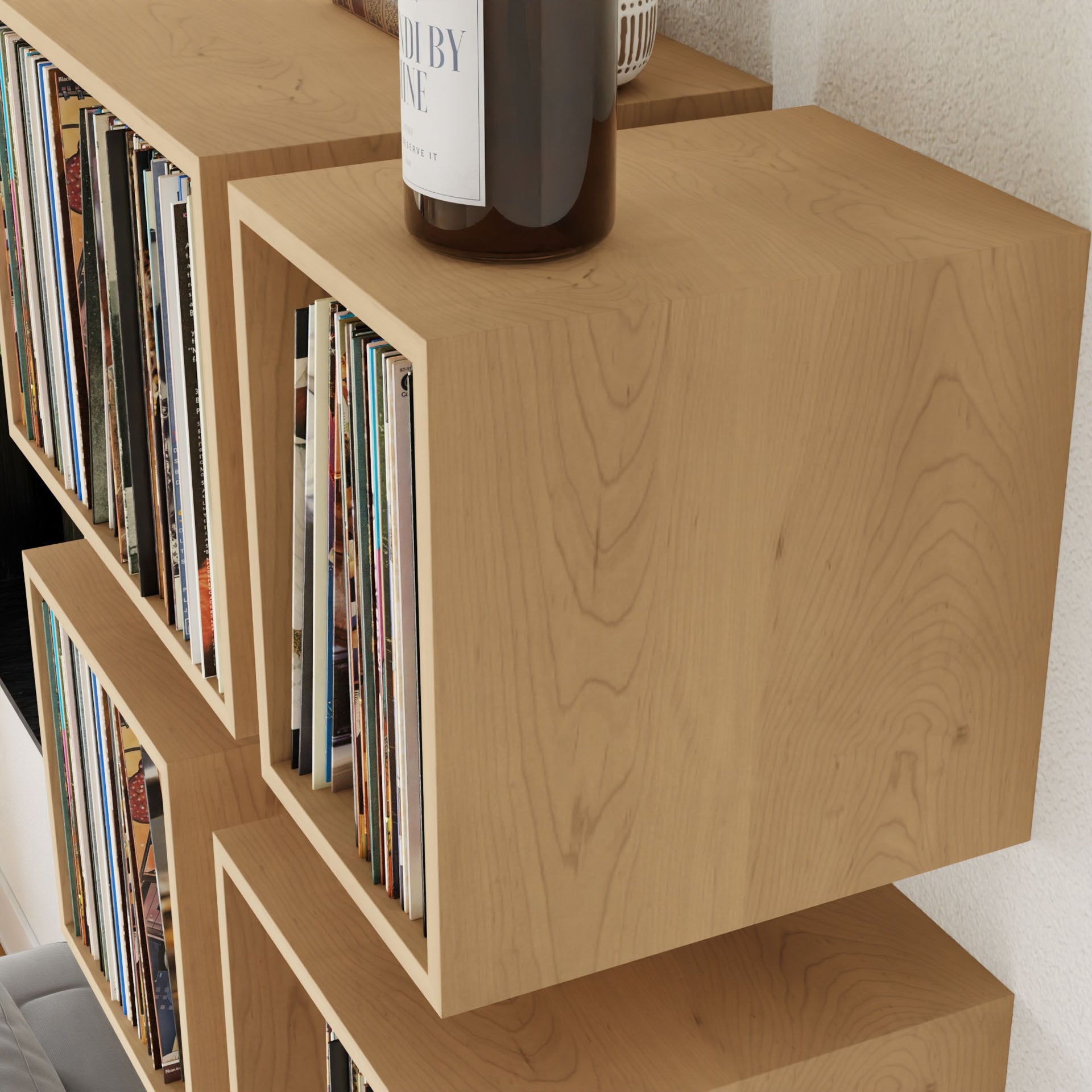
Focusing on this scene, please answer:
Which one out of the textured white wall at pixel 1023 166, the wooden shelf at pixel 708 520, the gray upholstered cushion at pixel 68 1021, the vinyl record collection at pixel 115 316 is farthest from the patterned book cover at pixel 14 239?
the gray upholstered cushion at pixel 68 1021

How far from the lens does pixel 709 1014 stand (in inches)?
38.3

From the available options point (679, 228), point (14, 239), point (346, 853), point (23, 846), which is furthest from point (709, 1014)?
point (23, 846)

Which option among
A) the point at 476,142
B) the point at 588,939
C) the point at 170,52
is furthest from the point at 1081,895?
the point at 170,52

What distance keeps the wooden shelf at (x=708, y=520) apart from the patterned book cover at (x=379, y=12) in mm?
317

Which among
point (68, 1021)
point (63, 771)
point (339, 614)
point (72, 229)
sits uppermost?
point (72, 229)

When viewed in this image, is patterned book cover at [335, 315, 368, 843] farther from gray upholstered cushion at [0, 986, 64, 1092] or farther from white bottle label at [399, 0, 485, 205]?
gray upholstered cushion at [0, 986, 64, 1092]

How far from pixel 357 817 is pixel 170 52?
1.90 feet

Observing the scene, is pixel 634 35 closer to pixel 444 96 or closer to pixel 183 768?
pixel 444 96

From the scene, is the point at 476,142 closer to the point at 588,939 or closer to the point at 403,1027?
the point at 588,939

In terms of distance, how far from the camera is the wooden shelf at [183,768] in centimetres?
120

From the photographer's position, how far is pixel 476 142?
2.23ft

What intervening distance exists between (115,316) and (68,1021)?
47.5 inches

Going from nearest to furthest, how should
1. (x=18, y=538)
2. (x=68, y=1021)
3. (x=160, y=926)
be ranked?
(x=160, y=926) → (x=68, y=1021) → (x=18, y=538)

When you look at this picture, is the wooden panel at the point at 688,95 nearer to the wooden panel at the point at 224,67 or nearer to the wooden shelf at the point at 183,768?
the wooden panel at the point at 224,67
